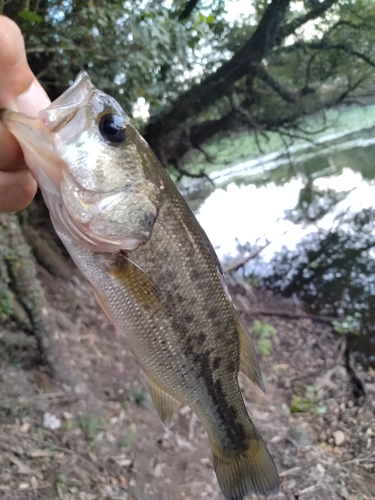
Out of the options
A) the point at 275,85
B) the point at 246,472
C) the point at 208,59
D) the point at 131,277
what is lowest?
the point at 246,472

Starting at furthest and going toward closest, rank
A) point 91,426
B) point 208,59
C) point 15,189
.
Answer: point 208,59 < point 91,426 < point 15,189

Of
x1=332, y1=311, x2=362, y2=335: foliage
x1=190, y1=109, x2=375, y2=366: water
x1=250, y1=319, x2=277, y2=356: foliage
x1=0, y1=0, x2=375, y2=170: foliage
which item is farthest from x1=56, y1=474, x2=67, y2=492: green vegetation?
x1=332, y1=311, x2=362, y2=335: foliage

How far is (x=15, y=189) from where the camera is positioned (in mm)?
1177

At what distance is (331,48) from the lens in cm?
609

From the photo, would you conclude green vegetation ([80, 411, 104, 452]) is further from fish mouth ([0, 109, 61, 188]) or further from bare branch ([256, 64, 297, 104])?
bare branch ([256, 64, 297, 104])

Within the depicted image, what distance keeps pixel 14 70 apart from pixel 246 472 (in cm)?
148

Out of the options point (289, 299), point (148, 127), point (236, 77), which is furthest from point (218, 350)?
point (236, 77)

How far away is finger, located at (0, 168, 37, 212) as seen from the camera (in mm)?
1143

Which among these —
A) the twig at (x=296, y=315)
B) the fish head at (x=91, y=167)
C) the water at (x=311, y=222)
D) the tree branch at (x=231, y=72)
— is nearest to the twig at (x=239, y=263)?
the water at (x=311, y=222)

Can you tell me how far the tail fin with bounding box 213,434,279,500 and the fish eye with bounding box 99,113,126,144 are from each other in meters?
1.15

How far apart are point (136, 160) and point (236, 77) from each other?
5.18 metres

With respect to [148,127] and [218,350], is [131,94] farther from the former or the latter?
[218,350]

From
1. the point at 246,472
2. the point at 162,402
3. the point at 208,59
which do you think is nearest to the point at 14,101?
the point at 162,402

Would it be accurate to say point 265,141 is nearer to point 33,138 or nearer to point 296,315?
point 296,315
